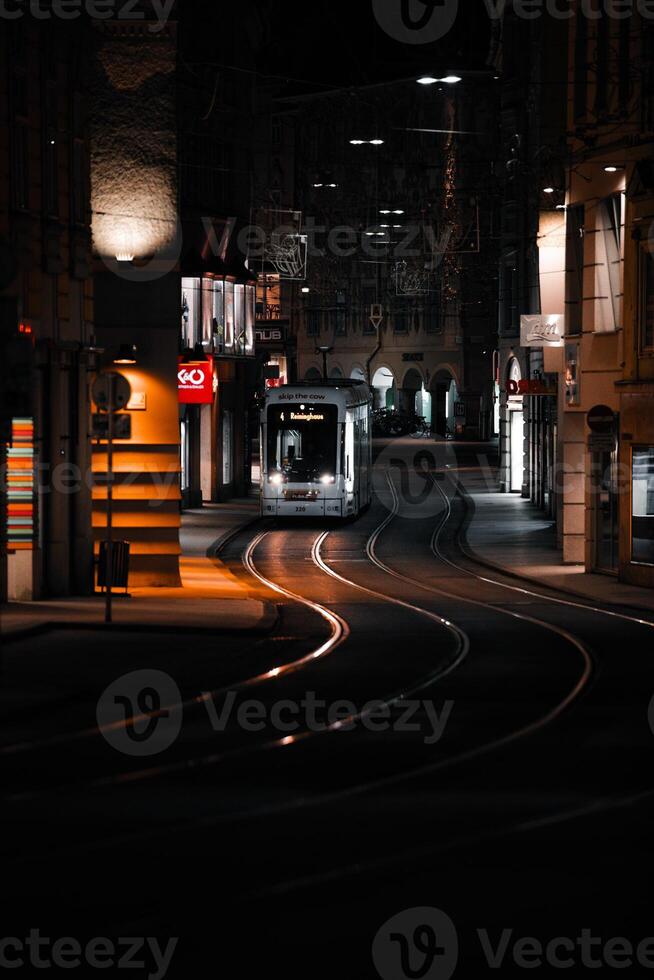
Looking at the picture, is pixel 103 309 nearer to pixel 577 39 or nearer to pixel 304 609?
pixel 304 609

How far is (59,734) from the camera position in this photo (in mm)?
13453

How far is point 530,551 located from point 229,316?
19.3m

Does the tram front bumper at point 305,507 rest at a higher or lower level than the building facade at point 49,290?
lower

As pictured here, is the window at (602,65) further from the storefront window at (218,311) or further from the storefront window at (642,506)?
the storefront window at (218,311)

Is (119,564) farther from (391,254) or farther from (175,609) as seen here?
(391,254)

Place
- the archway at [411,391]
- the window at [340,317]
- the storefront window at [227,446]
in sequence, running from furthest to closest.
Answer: the archway at [411,391] < the window at [340,317] < the storefront window at [227,446]

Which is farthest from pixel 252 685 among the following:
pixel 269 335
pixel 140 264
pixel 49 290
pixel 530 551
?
pixel 269 335

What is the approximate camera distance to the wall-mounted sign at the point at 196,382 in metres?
43.8

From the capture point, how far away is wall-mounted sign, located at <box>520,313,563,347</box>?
3569 cm

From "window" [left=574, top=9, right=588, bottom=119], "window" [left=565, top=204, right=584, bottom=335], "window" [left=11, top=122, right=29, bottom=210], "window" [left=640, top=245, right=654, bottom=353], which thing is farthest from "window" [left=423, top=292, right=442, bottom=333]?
"window" [left=11, top=122, right=29, bottom=210]

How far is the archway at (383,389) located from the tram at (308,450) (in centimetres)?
6832

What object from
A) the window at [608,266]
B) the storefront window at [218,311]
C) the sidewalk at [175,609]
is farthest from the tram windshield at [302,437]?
the window at [608,266]

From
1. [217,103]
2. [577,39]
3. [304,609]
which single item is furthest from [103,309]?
[217,103]

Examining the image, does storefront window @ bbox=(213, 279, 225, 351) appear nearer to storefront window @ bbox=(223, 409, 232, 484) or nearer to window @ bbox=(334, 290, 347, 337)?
storefront window @ bbox=(223, 409, 232, 484)
